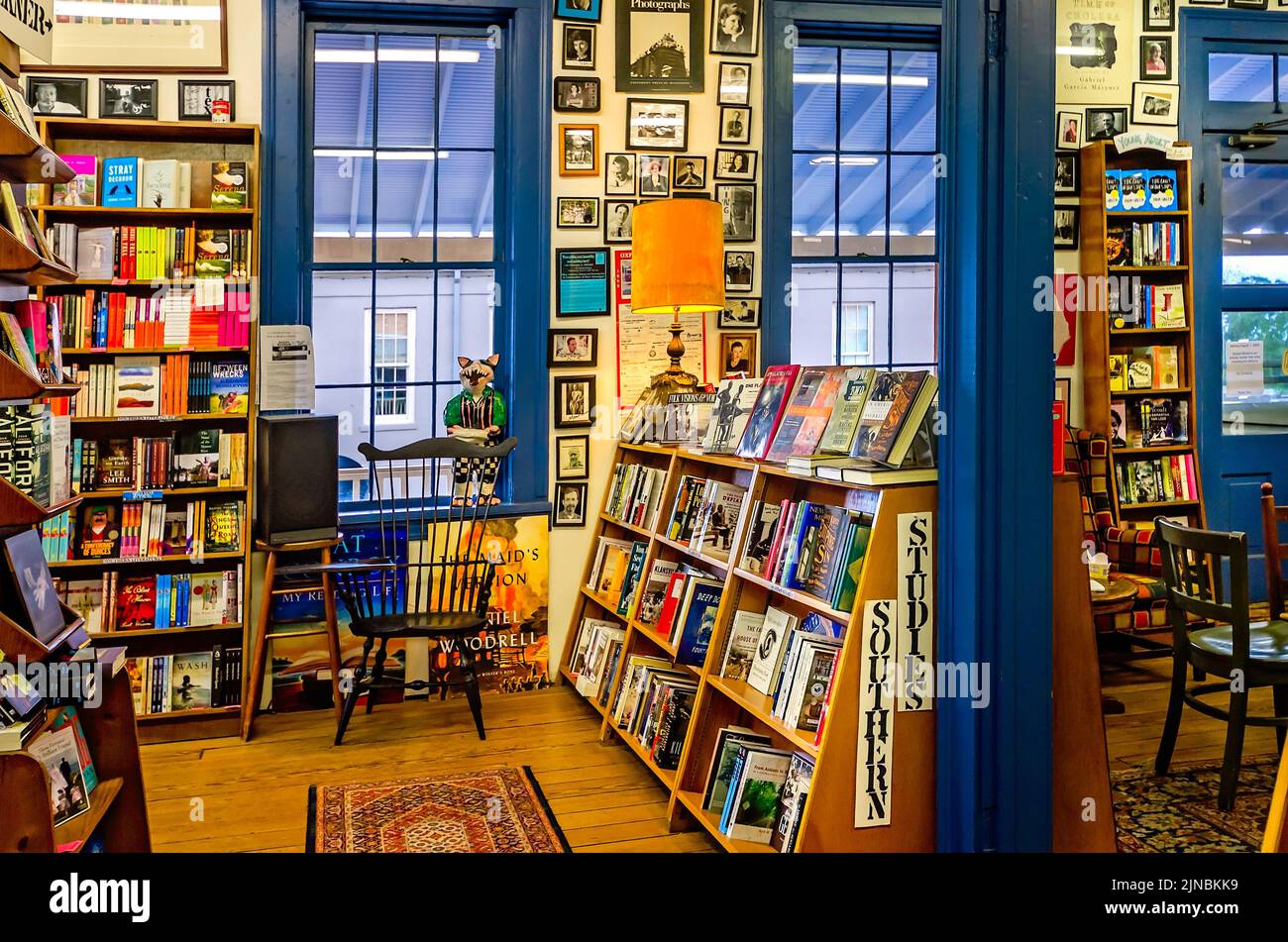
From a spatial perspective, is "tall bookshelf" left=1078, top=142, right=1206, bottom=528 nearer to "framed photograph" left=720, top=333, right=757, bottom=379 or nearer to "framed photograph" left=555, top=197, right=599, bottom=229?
"framed photograph" left=720, top=333, right=757, bottom=379

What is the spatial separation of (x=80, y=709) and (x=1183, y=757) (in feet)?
11.6

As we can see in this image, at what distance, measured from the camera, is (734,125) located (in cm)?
497

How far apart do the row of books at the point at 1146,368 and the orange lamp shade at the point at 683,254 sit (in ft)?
7.91

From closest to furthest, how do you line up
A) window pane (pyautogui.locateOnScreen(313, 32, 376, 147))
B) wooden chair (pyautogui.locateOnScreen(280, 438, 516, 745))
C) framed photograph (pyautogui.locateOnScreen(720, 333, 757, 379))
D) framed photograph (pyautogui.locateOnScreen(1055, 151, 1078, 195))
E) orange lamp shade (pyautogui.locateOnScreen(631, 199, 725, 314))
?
wooden chair (pyautogui.locateOnScreen(280, 438, 516, 745)), orange lamp shade (pyautogui.locateOnScreen(631, 199, 725, 314)), window pane (pyautogui.locateOnScreen(313, 32, 376, 147)), framed photograph (pyautogui.locateOnScreen(720, 333, 757, 379)), framed photograph (pyautogui.locateOnScreen(1055, 151, 1078, 195))

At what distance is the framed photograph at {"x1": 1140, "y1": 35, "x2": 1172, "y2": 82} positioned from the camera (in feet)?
18.8

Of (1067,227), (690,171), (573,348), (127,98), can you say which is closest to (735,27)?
(690,171)

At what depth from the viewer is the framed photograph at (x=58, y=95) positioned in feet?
14.3

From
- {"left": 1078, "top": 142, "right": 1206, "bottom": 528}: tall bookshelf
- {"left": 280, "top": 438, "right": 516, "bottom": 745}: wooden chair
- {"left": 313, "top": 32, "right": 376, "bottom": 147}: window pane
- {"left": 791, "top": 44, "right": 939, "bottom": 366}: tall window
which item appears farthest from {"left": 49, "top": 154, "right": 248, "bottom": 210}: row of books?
{"left": 1078, "top": 142, "right": 1206, "bottom": 528}: tall bookshelf

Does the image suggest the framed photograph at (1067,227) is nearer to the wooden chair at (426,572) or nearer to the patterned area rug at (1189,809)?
the patterned area rug at (1189,809)

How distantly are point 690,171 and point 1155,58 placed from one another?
110 inches

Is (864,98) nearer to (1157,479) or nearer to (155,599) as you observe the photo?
(1157,479)

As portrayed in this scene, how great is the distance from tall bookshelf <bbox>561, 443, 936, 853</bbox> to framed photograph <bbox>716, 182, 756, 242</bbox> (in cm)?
139

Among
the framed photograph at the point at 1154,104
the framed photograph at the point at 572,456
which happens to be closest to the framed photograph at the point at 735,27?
the framed photograph at the point at 572,456

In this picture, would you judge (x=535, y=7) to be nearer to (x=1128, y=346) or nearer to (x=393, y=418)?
(x=393, y=418)
